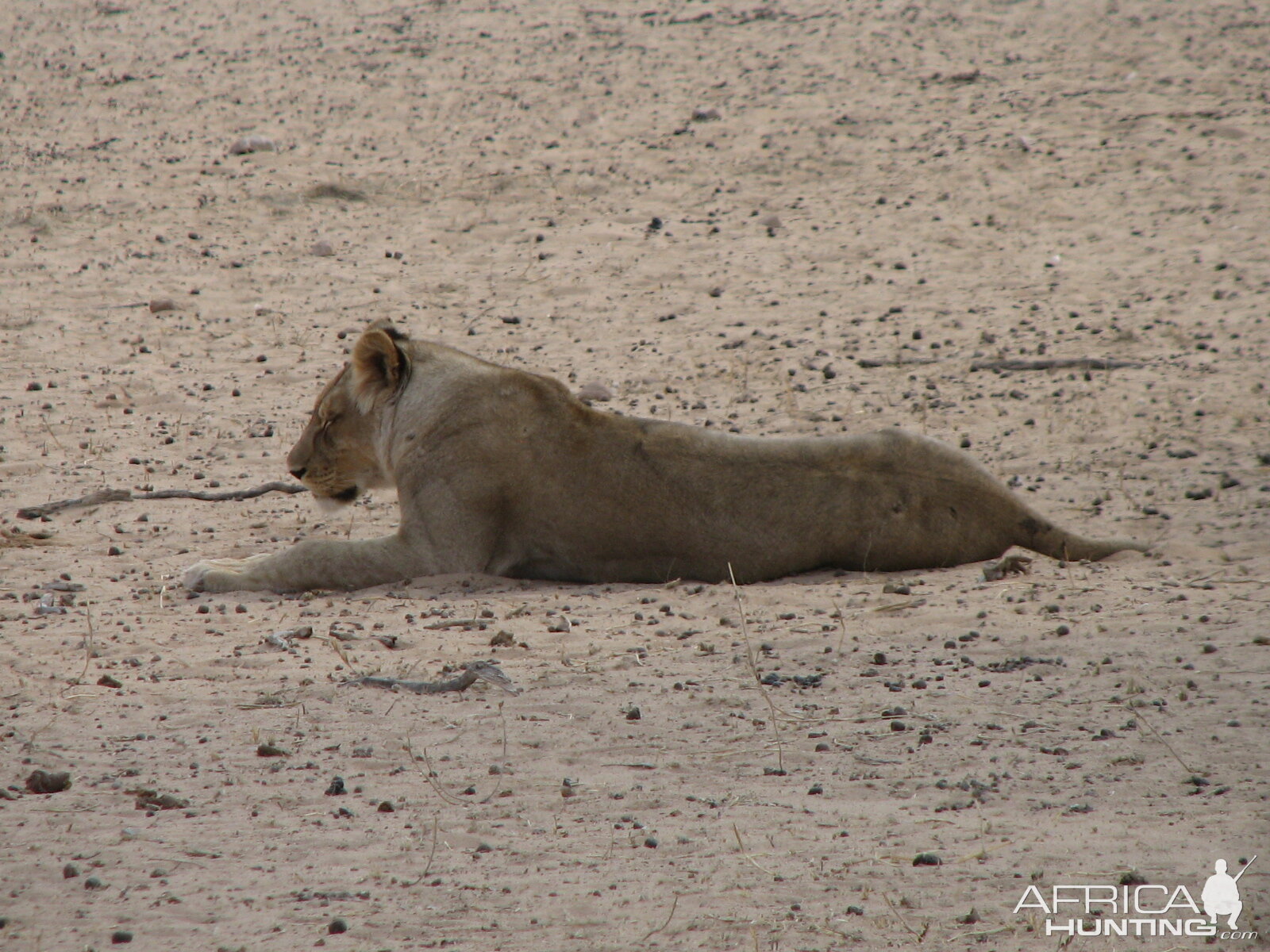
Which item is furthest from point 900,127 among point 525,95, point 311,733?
point 311,733

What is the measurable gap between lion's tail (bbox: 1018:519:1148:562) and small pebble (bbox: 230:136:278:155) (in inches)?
406

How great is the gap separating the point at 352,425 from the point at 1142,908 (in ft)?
15.5

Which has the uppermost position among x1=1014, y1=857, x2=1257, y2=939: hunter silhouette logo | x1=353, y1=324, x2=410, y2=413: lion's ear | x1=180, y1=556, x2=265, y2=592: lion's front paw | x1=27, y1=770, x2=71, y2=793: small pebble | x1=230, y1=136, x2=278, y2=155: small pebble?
x1=230, y1=136, x2=278, y2=155: small pebble

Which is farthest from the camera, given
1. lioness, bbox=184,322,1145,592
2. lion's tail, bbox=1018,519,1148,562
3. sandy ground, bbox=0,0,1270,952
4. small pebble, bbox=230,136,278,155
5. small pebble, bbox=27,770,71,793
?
small pebble, bbox=230,136,278,155

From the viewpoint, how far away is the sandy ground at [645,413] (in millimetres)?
3543

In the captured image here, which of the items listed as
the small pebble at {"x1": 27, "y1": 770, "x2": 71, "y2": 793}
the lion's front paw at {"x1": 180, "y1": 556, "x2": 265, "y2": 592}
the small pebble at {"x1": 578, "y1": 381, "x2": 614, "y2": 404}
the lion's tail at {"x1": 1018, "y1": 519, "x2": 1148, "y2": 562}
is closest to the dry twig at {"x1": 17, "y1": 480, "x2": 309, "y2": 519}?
the lion's front paw at {"x1": 180, "y1": 556, "x2": 265, "y2": 592}

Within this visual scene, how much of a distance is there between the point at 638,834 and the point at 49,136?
1309 cm

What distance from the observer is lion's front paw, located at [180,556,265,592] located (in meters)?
6.14

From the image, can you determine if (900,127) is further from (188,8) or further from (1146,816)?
(1146,816)

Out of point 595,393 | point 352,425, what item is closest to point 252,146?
point 595,393

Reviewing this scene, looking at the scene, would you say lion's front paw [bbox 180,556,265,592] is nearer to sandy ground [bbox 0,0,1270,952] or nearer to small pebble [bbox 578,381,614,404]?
sandy ground [bbox 0,0,1270,952]

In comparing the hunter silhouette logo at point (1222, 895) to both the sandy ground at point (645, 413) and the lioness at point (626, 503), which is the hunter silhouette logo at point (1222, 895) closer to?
the sandy ground at point (645, 413)

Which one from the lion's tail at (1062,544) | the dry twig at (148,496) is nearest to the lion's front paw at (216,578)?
the dry twig at (148,496)

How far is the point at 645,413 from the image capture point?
340 inches
